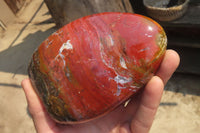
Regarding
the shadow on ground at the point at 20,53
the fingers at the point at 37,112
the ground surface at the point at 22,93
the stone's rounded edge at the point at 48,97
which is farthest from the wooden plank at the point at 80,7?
the shadow on ground at the point at 20,53

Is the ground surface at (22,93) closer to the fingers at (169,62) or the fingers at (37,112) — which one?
the fingers at (169,62)

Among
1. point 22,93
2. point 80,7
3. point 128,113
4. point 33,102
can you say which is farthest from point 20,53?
point 128,113

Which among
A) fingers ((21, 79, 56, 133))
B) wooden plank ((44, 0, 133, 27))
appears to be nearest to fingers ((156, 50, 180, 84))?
wooden plank ((44, 0, 133, 27))

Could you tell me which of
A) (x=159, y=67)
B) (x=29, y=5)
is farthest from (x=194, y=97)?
(x=29, y=5)

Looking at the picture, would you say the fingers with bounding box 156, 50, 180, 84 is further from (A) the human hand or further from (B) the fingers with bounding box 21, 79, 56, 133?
(B) the fingers with bounding box 21, 79, 56, 133

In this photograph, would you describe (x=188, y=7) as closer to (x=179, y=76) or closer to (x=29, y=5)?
(x=179, y=76)

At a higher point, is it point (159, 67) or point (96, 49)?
point (96, 49)

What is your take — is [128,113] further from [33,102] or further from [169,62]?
[33,102]
